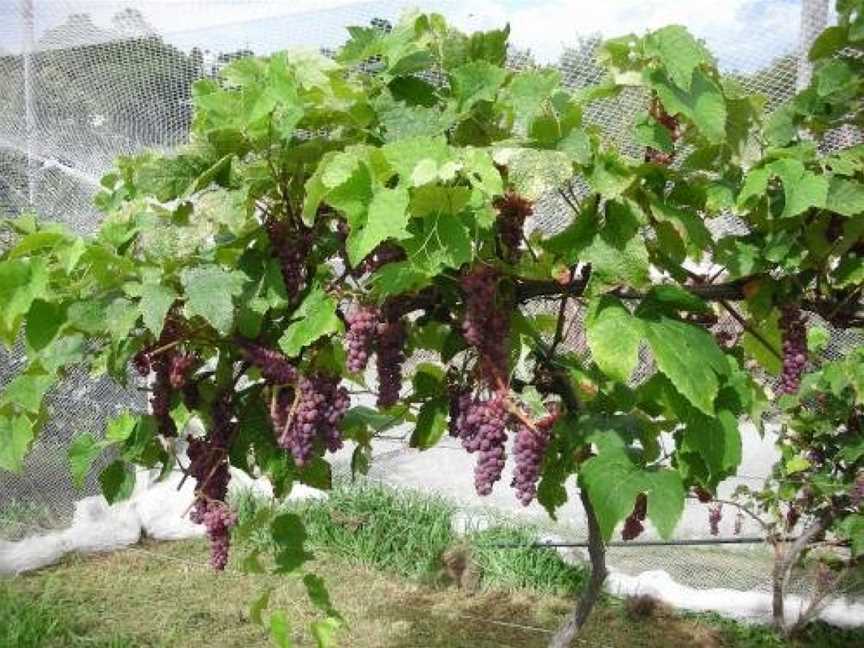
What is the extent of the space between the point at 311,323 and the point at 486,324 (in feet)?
0.77

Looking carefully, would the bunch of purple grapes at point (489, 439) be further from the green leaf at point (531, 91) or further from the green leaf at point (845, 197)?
the green leaf at point (845, 197)

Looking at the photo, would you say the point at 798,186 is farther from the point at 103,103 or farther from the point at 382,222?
the point at 103,103

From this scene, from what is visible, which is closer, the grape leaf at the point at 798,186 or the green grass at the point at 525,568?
the grape leaf at the point at 798,186

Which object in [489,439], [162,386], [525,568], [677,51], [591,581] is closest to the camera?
[677,51]

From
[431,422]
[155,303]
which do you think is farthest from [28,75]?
[155,303]

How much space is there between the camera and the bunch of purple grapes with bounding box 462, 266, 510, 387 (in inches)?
50.2

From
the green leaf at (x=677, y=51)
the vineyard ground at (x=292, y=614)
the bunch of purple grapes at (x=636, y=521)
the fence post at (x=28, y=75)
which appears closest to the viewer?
the green leaf at (x=677, y=51)

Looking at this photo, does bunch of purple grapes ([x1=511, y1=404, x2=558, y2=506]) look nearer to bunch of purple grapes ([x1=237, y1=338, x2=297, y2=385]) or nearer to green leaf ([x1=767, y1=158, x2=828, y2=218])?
bunch of purple grapes ([x1=237, y1=338, x2=297, y2=385])

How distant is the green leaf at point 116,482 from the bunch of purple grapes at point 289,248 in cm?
58

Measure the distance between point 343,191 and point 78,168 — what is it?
9.70 feet

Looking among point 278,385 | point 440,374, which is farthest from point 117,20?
point 278,385

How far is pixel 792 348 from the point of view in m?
1.40

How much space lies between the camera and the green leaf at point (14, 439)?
1.59 meters

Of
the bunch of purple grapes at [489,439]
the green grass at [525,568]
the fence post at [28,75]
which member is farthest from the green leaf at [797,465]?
the fence post at [28,75]
